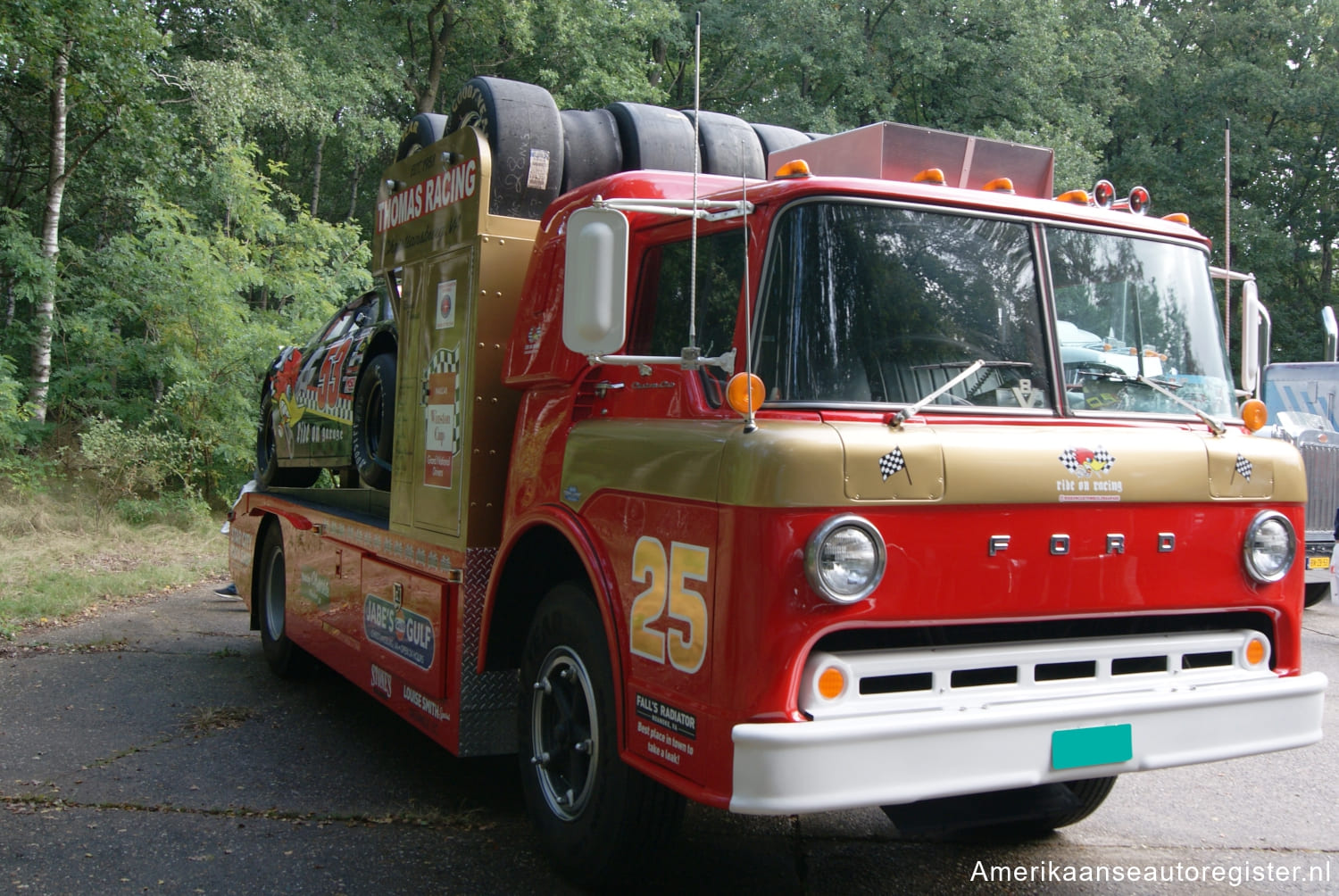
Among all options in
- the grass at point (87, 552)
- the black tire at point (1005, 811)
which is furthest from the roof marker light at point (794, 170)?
the grass at point (87, 552)

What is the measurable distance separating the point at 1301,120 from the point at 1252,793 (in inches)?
1038

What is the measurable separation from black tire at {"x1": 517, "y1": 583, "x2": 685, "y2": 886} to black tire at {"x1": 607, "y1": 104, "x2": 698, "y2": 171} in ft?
7.23


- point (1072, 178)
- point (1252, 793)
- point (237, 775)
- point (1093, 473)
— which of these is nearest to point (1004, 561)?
point (1093, 473)

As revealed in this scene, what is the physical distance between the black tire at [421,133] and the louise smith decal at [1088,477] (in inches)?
138

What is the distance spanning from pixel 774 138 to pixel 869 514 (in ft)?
10.3

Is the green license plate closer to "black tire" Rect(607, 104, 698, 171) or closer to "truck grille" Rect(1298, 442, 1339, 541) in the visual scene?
"black tire" Rect(607, 104, 698, 171)

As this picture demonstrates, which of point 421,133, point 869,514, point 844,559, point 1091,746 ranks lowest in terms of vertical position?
point 1091,746

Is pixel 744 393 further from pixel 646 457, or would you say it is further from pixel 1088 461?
pixel 1088 461

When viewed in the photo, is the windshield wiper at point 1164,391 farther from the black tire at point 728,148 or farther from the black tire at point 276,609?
the black tire at point 276,609

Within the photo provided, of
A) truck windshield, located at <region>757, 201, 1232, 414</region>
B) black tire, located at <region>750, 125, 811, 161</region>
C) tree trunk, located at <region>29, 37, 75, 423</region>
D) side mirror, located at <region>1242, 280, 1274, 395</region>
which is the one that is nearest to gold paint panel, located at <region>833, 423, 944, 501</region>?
truck windshield, located at <region>757, 201, 1232, 414</region>

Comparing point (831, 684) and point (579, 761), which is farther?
point (579, 761)

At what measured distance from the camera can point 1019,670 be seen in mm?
3414

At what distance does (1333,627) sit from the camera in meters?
10.9

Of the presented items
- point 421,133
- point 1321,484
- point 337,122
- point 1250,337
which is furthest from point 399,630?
point 337,122
